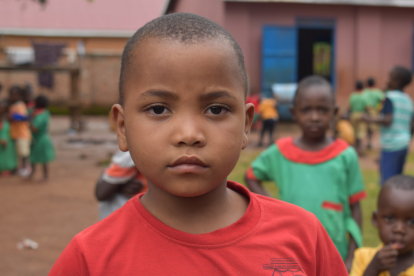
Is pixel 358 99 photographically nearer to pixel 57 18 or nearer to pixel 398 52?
pixel 398 52

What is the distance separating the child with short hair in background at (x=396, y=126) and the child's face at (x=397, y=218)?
2762mm

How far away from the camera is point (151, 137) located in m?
1.04

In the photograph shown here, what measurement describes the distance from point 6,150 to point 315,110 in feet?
20.3

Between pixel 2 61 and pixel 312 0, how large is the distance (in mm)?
8607

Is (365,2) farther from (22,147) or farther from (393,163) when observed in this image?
(22,147)

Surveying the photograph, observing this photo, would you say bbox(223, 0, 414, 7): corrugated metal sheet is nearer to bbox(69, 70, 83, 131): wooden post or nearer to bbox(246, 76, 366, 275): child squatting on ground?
bbox(69, 70, 83, 131): wooden post

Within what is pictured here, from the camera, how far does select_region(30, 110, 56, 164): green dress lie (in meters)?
6.77

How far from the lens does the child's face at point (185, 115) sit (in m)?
Result: 1.00

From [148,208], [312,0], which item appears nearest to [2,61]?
[312,0]

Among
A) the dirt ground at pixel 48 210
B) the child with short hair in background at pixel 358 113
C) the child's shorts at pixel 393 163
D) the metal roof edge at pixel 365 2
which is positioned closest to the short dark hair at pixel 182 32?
the dirt ground at pixel 48 210

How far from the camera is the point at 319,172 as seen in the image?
2387mm

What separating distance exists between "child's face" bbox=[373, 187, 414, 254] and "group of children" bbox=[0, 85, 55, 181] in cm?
588

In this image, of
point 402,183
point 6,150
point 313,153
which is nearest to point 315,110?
point 313,153

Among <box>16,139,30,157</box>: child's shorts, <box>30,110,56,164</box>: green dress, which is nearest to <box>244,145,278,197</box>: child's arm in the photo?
<box>30,110,56,164</box>: green dress
